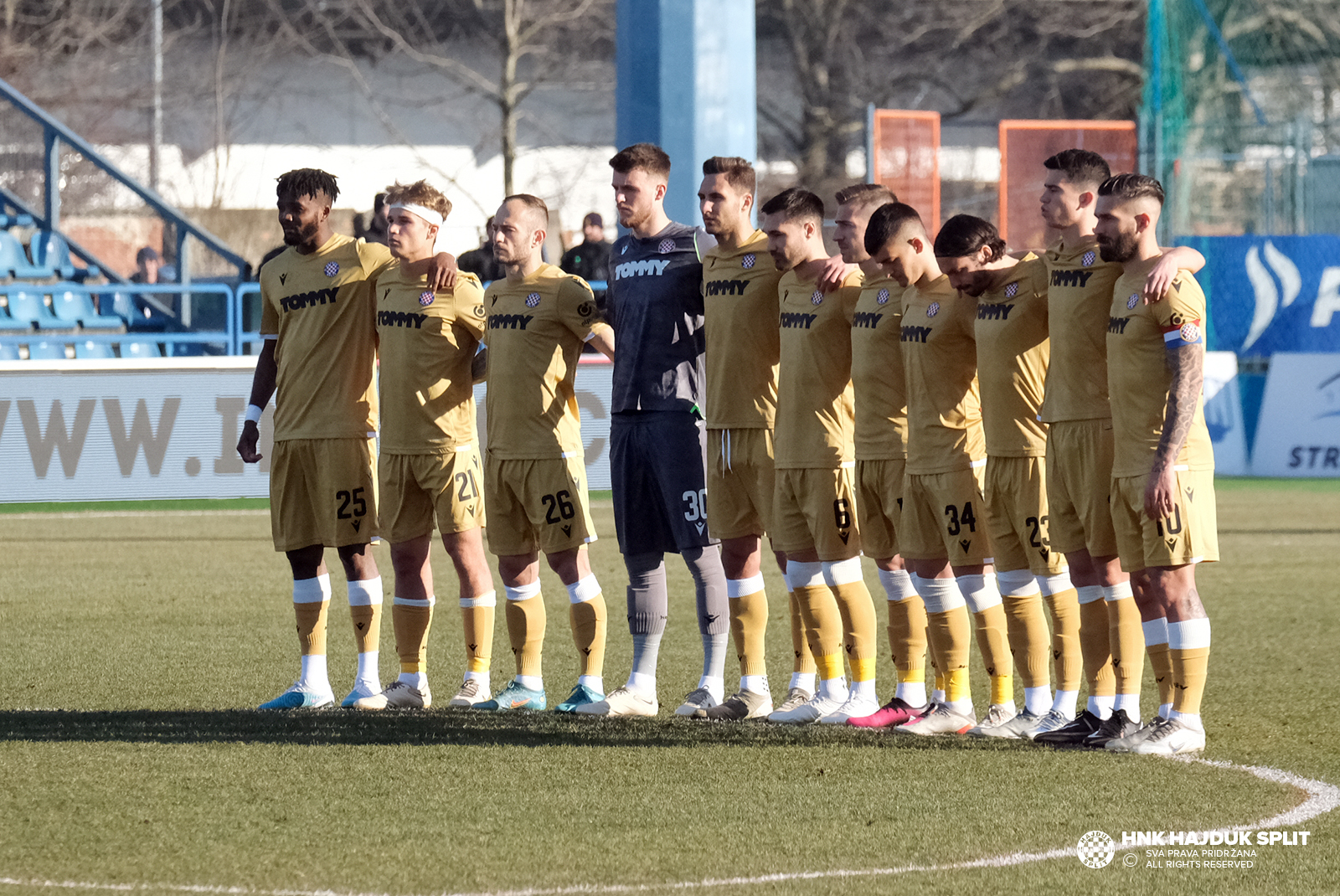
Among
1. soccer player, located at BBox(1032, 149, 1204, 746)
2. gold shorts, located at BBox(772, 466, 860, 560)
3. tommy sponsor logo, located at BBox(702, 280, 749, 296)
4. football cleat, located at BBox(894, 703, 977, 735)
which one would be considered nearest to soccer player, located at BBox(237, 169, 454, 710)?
tommy sponsor logo, located at BBox(702, 280, 749, 296)

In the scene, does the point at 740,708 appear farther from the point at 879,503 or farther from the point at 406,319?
the point at 406,319

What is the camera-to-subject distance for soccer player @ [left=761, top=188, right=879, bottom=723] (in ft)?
23.2

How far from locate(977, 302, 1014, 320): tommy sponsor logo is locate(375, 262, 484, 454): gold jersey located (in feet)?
6.88

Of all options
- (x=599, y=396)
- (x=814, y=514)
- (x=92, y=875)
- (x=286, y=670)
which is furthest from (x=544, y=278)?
(x=599, y=396)

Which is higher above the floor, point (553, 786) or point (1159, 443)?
point (1159, 443)

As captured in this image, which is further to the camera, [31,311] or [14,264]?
[14,264]

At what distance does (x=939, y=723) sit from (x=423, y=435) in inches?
92.4

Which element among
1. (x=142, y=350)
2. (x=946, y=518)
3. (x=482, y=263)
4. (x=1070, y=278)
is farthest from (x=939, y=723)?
(x=142, y=350)

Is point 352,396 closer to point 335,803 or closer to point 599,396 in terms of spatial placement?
point 335,803

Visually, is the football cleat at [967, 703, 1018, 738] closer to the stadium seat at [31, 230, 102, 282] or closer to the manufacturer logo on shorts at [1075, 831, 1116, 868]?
the manufacturer logo on shorts at [1075, 831, 1116, 868]

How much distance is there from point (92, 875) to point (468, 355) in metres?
3.26

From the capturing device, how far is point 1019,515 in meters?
6.71

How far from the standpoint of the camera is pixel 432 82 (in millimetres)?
35469

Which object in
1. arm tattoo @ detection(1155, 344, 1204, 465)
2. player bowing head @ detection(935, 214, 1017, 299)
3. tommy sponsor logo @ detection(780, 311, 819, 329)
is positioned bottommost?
arm tattoo @ detection(1155, 344, 1204, 465)
